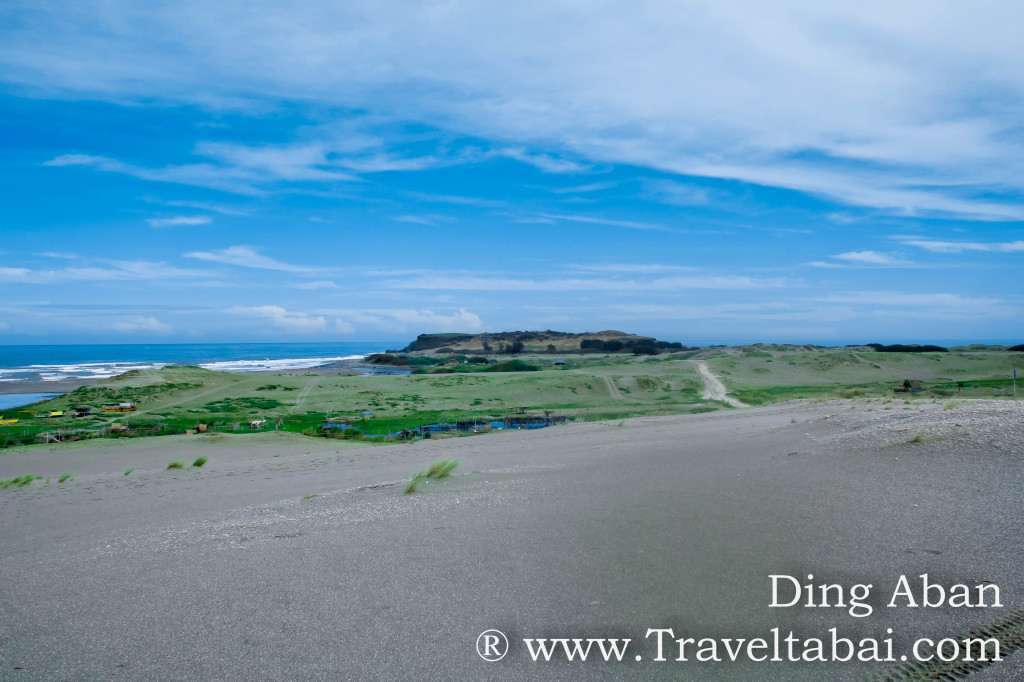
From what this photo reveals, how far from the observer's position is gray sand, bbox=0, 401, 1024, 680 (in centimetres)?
347

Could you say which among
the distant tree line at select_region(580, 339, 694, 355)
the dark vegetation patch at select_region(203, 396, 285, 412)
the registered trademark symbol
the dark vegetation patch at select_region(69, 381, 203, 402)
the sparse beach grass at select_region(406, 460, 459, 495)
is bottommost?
the dark vegetation patch at select_region(203, 396, 285, 412)

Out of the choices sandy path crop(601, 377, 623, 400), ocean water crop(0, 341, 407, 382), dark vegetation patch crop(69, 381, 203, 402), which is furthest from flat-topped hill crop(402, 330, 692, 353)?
dark vegetation patch crop(69, 381, 203, 402)

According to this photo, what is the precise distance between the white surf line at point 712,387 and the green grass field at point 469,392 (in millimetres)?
730

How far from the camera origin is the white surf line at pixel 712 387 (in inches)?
1346

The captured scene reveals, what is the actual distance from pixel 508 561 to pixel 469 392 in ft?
116

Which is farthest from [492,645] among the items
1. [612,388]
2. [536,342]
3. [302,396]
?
[536,342]

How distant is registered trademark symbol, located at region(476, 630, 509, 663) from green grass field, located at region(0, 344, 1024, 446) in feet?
69.0

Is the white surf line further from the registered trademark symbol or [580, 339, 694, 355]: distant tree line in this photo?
[580, 339, 694, 355]: distant tree line

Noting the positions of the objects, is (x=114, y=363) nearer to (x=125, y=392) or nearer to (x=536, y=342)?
(x=125, y=392)

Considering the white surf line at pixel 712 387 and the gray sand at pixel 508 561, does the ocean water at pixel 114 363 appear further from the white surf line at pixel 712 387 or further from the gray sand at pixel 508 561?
the gray sand at pixel 508 561

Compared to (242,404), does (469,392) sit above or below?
above

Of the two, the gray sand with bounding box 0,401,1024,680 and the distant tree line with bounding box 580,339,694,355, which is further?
the distant tree line with bounding box 580,339,694,355

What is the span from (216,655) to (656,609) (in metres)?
2.78

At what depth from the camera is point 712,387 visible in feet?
140
